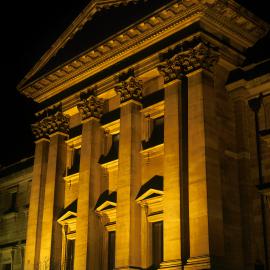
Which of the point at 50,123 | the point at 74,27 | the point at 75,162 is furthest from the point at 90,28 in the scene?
the point at 75,162

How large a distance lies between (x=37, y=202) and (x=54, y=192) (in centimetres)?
162

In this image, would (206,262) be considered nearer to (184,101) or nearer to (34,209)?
(184,101)

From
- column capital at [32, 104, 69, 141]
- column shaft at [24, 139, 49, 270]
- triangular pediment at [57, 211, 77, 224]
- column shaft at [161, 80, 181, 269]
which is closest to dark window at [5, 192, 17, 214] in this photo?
column shaft at [24, 139, 49, 270]

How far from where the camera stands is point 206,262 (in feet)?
79.3

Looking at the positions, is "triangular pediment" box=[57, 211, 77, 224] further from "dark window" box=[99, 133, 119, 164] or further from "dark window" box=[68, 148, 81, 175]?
"dark window" box=[99, 133, 119, 164]

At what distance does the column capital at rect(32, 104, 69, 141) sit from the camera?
35.9 m

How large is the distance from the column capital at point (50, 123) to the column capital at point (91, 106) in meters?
2.28

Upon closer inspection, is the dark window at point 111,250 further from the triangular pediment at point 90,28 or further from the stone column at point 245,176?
the triangular pediment at point 90,28

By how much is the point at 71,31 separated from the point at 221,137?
13162mm

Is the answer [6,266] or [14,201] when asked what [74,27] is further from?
[6,266]

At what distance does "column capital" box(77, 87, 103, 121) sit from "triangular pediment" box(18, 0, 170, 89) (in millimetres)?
2647

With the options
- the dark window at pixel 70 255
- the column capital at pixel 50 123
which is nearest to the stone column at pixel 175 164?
the dark window at pixel 70 255

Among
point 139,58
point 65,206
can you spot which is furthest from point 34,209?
point 139,58

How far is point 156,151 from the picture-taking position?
29734 mm
